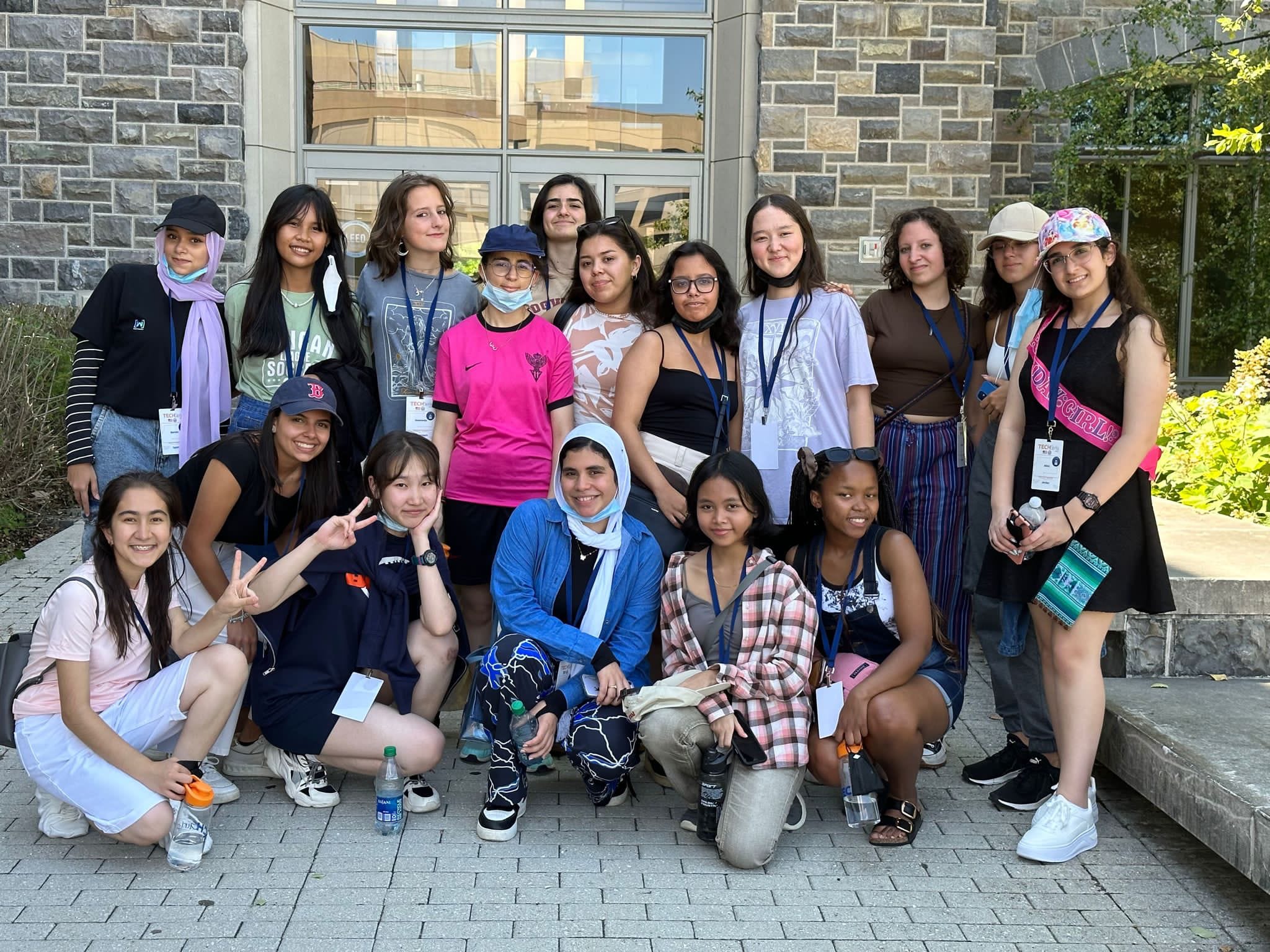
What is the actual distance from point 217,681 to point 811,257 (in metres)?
2.31

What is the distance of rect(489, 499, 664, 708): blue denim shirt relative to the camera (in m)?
3.67

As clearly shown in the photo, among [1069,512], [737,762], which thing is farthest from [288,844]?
[1069,512]

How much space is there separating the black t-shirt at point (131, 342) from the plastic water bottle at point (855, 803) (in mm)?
2473

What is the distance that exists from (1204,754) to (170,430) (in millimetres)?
3327

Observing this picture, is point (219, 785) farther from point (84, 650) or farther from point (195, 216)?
point (195, 216)

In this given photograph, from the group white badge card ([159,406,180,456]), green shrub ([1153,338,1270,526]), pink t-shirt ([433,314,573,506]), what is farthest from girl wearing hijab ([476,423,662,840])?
green shrub ([1153,338,1270,526])

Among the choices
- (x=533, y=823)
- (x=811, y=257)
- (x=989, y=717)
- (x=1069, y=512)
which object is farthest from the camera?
(x=989, y=717)

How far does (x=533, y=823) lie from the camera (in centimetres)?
360

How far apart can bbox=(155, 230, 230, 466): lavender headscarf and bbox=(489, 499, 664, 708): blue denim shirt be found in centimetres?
115

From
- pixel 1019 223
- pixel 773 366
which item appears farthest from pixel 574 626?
pixel 1019 223

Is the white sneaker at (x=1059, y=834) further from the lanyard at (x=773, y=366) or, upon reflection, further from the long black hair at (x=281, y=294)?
the long black hair at (x=281, y=294)

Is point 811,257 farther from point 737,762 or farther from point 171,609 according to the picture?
point 171,609

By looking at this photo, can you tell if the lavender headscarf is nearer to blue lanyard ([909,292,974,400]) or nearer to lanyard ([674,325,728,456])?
Result: lanyard ([674,325,728,456])

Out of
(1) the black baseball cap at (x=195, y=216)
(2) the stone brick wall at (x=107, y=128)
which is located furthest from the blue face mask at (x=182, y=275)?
(2) the stone brick wall at (x=107, y=128)
